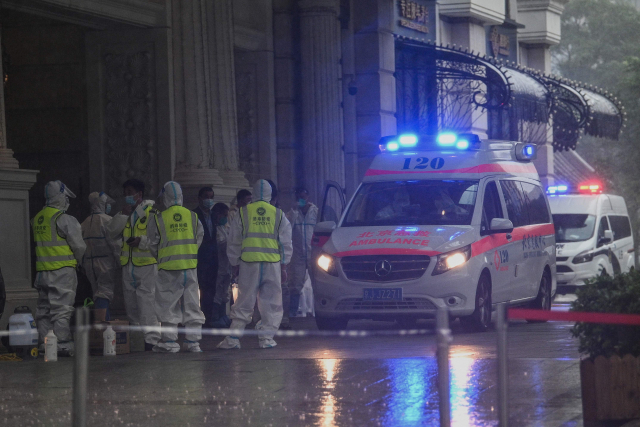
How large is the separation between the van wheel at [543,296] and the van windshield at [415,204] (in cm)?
257

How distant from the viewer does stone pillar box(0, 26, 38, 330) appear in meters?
13.7

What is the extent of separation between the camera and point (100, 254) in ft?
46.8

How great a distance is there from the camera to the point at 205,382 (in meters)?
9.93

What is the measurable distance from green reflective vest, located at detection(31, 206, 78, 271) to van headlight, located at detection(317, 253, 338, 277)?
3.16m

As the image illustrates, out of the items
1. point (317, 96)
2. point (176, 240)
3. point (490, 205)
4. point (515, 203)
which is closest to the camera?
point (176, 240)

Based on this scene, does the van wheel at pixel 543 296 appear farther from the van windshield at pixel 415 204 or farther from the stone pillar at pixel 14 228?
the stone pillar at pixel 14 228

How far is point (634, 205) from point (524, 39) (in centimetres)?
2155

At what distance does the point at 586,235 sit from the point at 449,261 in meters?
10.3

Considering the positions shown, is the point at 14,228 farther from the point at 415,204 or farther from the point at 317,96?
the point at 317,96

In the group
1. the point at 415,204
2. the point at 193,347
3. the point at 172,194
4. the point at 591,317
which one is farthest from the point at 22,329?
the point at 591,317

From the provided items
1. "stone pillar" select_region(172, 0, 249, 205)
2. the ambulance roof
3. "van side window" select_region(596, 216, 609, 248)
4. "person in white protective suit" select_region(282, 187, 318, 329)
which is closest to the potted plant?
the ambulance roof

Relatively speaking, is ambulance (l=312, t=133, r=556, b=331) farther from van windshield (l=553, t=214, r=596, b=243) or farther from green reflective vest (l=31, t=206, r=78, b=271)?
van windshield (l=553, t=214, r=596, b=243)

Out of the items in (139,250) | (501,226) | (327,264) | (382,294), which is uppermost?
(501,226)

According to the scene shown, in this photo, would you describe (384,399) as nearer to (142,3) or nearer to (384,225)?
(384,225)
